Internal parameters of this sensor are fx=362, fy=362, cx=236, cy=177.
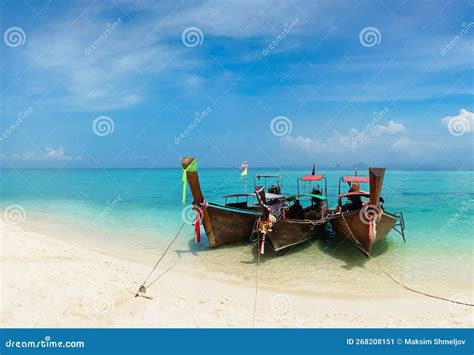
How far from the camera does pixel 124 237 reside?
17.3 meters

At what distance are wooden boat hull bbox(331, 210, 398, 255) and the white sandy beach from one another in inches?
98.1

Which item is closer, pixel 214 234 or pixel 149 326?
pixel 149 326

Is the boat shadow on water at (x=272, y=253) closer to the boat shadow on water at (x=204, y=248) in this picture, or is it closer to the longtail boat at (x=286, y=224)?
the longtail boat at (x=286, y=224)

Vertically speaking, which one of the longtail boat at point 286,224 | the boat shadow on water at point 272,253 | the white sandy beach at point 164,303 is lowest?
the white sandy beach at point 164,303

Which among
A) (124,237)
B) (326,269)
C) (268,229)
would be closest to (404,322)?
(326,269)

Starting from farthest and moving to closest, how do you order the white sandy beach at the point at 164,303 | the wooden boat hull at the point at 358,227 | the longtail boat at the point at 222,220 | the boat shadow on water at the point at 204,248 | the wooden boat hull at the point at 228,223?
the boat shadow on water at the point at 204,248, the wooden boat hull at the point at 228,223, the longtail boat at the point at 222,220, the wooden boat hull at the point at 358,227, the white sandy beach at the point at 164,303

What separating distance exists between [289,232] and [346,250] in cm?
252

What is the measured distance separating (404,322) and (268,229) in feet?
17.7

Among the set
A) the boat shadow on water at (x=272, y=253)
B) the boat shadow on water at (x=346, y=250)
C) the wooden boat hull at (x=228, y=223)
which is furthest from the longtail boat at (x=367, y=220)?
the wooden boat hull at (x=228, y=223)

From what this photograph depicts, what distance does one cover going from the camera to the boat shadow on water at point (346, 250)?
12.6m

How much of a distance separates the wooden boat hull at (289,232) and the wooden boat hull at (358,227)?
0.89 metres

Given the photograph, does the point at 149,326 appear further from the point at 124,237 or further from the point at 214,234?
the point at 124,237

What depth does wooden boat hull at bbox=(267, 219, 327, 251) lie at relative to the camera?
42.0 ft

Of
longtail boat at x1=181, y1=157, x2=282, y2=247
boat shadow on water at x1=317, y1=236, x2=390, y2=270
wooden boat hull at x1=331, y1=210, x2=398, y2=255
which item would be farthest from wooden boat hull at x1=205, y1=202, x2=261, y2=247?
wooden boat hull at x1=331, y1=210, x2=398, y2=255
